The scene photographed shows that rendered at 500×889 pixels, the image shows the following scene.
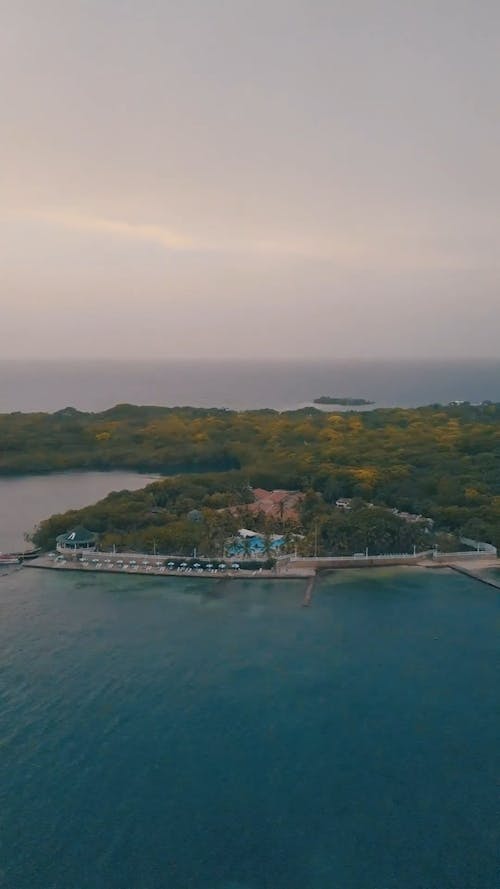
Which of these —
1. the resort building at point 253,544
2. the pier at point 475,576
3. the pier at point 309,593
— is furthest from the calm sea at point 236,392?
the pier at point 309,593

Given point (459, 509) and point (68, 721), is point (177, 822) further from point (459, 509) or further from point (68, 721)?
point (459, 509)

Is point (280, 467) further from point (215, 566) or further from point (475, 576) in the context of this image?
point (475, 576)

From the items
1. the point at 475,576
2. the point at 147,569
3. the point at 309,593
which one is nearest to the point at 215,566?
the point at 147,569

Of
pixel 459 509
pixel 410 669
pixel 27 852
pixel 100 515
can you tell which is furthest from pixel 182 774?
pixel 459 509

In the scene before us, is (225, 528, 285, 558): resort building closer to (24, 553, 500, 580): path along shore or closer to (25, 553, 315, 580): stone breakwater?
(24, 553, 500, 580): path along shore

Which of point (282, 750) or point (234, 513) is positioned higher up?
point (234, 513)

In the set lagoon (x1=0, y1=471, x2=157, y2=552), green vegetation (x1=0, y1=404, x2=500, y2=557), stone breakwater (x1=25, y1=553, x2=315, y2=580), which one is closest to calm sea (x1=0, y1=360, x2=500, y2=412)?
green vegetation (x1=0, y1=404, x2=500, y2=557)
